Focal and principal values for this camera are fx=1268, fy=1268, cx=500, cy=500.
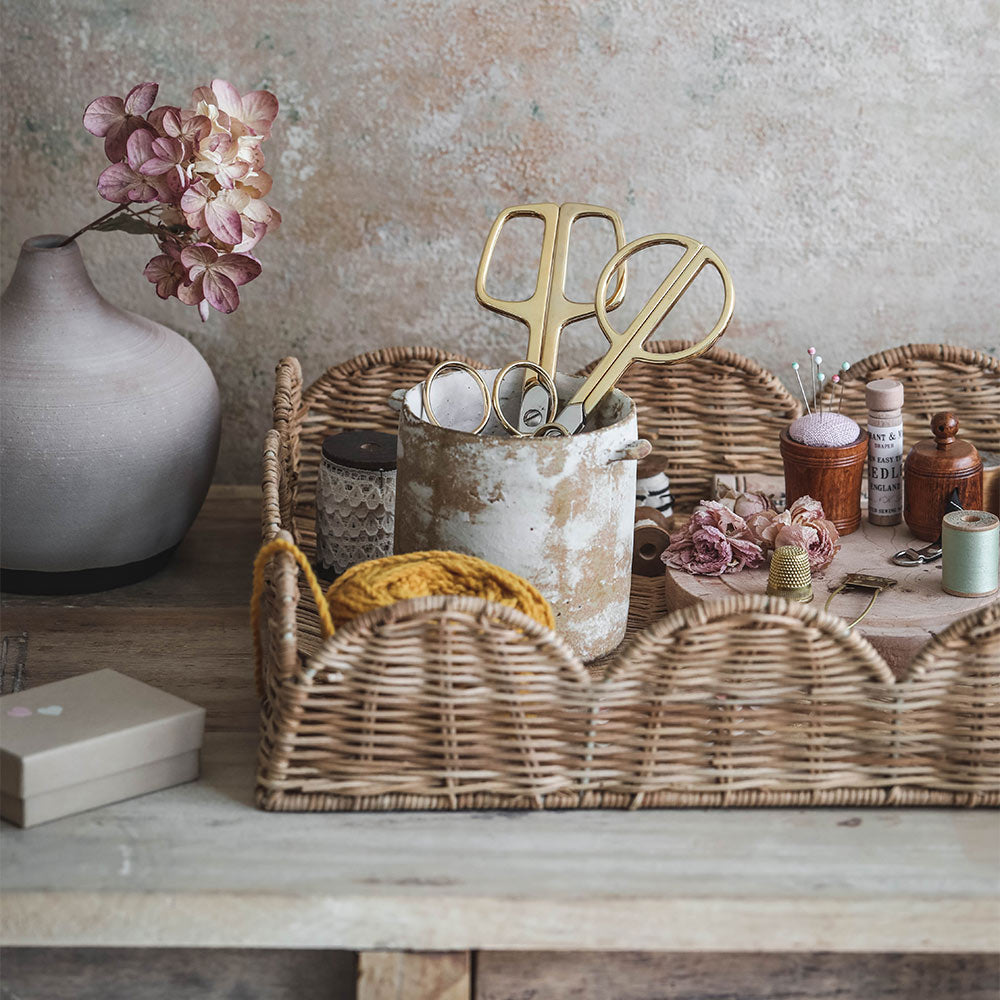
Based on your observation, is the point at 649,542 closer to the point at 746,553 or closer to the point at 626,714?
the point at 746,553

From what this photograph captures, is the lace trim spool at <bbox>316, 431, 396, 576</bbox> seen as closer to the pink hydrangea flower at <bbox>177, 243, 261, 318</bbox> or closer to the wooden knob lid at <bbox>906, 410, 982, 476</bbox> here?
the pink hydrangea flower at <bbox>177, 243, 261, 318</bbox>

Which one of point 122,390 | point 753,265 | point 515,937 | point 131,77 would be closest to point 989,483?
point 753,265

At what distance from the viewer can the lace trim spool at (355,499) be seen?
861mm

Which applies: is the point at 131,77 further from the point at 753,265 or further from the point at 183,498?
the point at 753,265

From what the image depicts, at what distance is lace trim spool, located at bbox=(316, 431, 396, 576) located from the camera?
0.86 meters

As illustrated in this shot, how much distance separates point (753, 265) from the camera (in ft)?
3.57

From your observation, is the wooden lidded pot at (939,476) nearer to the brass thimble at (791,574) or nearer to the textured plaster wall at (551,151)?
the brass thimble at (791,574)

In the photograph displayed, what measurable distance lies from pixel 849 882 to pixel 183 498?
542 millimetres

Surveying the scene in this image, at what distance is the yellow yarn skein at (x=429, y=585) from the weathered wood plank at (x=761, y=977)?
0.58 ft

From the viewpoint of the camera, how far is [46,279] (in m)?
0.88

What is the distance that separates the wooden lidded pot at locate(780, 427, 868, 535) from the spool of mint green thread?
0.09 meters

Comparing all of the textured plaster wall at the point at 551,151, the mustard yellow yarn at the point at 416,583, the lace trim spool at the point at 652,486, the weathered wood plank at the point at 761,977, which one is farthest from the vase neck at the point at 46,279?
the weathered wood plank at the point at 761,977

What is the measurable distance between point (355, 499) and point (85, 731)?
0.92 feet

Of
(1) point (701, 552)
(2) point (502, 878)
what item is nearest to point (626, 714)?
(2) point (502, 878)
